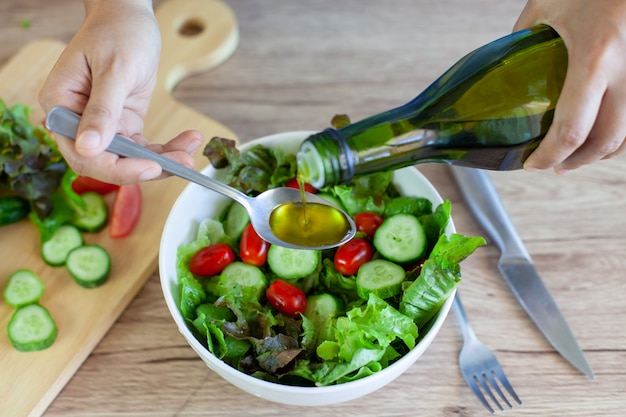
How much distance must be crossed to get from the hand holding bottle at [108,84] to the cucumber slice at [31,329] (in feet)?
1.30

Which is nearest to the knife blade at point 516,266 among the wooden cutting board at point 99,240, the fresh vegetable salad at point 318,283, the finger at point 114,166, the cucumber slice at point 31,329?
the fresh vegetable salad at point 318,283

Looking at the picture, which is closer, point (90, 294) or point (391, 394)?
point (391, 394)

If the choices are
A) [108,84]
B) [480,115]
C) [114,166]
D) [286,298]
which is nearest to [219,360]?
[286,298]

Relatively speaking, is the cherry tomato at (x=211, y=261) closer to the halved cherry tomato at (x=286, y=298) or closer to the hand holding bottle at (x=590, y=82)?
the halved cherry tomato at (x=286, y=298)

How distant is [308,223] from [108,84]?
1.74 ft

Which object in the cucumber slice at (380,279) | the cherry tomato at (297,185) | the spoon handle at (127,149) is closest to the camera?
the spoon handle at (127,149)

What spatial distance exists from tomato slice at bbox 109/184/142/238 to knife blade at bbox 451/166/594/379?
894 mm

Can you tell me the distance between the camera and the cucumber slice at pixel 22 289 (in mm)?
1599

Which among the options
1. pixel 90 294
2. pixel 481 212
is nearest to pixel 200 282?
pixel 90 294

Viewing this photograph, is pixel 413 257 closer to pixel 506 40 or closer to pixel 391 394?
pixel 391 394

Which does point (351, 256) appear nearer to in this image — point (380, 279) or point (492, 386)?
point (380, 279)

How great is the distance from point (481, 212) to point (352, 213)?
1.28 ft

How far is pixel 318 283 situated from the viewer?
1.55 meters

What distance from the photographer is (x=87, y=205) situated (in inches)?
69.7
